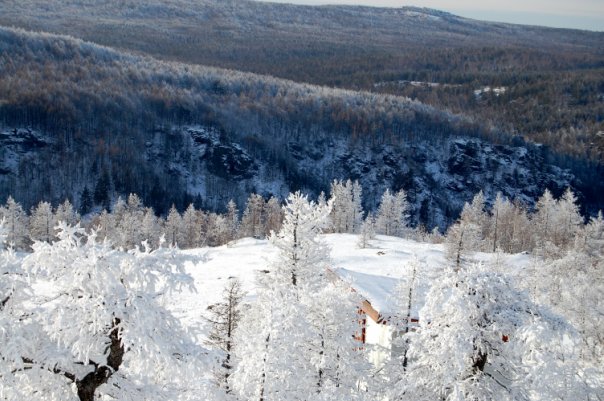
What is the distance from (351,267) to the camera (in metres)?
49.6

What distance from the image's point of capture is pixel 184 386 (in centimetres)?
1293

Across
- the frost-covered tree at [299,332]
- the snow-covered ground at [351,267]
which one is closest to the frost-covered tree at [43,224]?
the snow-covered ground at [351,267]

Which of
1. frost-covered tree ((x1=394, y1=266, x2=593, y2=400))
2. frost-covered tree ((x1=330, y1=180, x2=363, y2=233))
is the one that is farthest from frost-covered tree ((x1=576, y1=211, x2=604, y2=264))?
frost-covered tree ((x1=394, y1=266, x2=593, y2=400))

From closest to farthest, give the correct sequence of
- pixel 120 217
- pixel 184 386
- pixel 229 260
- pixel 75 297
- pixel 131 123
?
pixel 75 297 → pixel 184 386 → pixel 229 260 → pixel 120 217 → pixel 131 123

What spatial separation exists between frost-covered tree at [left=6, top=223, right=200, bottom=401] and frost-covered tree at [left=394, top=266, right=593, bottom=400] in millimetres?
6574

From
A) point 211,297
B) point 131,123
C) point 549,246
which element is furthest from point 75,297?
point 131,123

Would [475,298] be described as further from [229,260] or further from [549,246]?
[549,246]

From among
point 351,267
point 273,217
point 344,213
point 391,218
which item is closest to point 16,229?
point 273,217

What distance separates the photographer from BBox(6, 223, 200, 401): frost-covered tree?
1018cm

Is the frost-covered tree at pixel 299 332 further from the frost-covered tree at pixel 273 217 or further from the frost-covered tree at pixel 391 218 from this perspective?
the frost-covered tree at pixel 391 218

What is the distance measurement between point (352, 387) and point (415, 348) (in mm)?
3835

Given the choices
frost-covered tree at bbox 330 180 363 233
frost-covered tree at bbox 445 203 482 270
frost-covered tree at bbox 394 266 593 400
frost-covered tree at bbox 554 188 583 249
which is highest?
frost-covered tree at bbox 394 266 593 400

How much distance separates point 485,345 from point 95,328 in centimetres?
952

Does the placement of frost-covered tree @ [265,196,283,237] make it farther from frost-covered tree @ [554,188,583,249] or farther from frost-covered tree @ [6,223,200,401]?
frost-covered tree @ [6,223,200,401]
